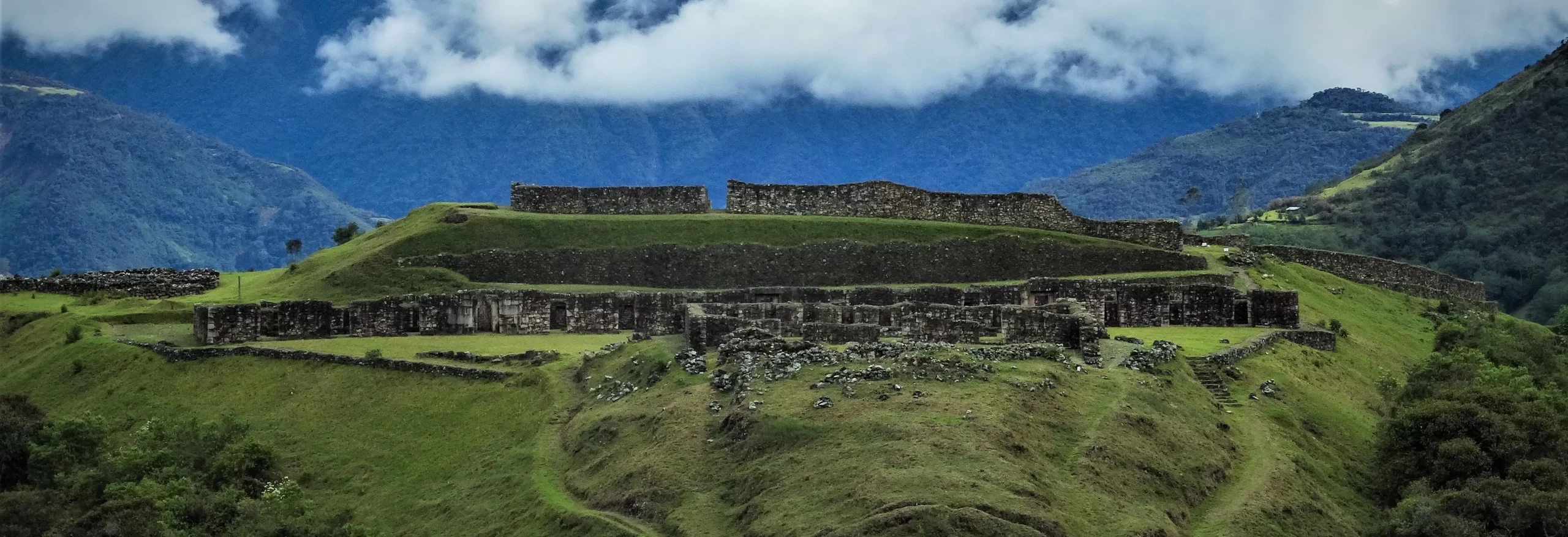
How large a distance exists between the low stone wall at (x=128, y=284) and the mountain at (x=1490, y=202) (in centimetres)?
8392

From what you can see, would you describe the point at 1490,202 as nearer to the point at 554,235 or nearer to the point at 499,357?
the point at 554,235

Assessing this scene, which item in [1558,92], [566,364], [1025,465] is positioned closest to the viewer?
[1025,465]

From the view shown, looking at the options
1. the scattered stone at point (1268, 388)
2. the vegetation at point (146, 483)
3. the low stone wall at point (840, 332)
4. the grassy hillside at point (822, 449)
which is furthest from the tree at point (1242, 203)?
the vegetation at point (146, 483)

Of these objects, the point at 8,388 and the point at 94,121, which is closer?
the point at 8,388

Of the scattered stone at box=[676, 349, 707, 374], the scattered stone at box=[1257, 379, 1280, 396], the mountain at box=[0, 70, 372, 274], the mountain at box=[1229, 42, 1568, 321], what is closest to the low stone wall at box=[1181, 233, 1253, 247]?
the scattered stone at box=[1257, 379, 1280, 396]

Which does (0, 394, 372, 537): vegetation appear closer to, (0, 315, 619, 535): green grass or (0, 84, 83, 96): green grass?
(0, 315, 619, 535): green grass

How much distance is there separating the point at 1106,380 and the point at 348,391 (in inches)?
1062

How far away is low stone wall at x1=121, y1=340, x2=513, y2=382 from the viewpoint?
174 ft

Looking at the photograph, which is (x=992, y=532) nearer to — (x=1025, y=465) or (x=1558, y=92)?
(x=1025, y=465)

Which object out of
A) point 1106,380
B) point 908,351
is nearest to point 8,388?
point 908,351

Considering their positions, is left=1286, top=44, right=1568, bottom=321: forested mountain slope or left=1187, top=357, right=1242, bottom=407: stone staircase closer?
left=1187, top=357, right=1242, bottom=407: stone staircase

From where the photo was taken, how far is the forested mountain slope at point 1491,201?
12238 centimetres

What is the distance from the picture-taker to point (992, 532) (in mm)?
28344

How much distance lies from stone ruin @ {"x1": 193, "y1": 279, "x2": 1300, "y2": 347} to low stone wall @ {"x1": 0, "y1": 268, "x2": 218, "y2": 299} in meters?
17.8
